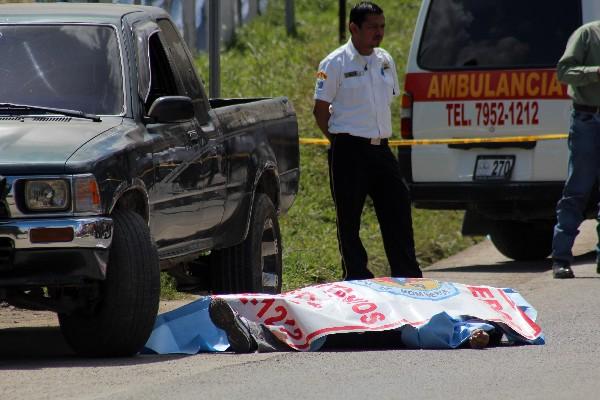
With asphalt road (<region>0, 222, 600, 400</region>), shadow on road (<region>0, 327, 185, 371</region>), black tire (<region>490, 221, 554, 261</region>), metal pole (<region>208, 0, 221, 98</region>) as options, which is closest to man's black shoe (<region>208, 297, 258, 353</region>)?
asphalt road (<region>0, 222, 600, 400</region>)

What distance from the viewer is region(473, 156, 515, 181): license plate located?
12.1 m

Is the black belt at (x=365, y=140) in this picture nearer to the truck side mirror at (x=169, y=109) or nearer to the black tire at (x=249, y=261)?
the black tire at (x=249, y=261)

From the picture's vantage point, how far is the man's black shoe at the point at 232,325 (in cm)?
734

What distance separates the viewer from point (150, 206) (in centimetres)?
775

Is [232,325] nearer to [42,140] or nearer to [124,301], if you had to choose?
[124,301]

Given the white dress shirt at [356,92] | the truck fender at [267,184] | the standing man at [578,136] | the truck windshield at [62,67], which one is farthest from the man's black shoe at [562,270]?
the truck windshield at [62,67]

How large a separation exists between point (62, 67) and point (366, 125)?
242 centimetres

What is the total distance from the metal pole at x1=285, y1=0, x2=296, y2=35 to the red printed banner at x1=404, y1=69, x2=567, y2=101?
7.70 m

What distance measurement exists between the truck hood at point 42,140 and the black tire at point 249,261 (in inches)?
67.4

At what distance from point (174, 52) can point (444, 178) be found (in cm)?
389

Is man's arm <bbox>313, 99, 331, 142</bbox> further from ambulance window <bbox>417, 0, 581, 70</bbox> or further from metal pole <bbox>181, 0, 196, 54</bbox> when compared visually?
metal pole <bbox>181, 0, 196, 54</bbox>

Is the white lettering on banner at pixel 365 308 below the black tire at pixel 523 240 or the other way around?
the other way around

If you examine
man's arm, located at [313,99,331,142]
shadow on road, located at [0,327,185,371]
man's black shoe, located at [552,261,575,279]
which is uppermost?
man's arm, located at [313,99,331,142]

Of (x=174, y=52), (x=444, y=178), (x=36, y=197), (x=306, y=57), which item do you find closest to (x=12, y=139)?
(x=36, y=197)
